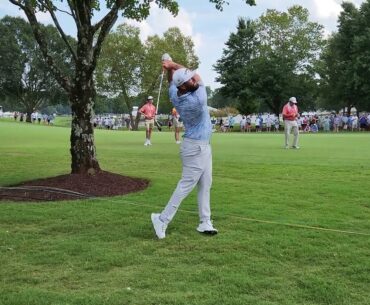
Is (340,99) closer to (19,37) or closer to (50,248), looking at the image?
(19,37)

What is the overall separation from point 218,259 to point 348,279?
1402 mm

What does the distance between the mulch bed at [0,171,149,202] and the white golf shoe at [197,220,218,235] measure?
325cm

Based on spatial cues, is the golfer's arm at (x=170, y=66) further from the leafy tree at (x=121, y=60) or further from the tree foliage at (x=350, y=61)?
the leafy tree at (x=121, y=60)

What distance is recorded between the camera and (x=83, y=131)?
1080 cm

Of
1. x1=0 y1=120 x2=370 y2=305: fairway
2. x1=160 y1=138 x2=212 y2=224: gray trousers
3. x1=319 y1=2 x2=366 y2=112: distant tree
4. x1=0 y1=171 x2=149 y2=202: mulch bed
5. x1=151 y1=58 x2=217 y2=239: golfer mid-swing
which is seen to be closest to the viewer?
x1=0 y1=120 x2=370 y2=305: fairway

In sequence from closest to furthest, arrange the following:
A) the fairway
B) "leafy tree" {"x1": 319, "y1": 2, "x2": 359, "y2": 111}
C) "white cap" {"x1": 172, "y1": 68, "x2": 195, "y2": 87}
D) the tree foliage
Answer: the fairway, "white cap" {"x1": 172, "y1": 68, "x2": 195, "y2": 87}, the tree foliage, "leafy tree" {"x1": 319, "y1": 2, "x2": 359, "y2": 111}

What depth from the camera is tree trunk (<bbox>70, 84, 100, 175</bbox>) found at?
424 inches

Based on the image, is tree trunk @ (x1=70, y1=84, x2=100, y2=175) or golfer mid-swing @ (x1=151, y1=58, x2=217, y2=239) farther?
tree trunk @ (x1=70, y1=84, x2=100, y2=175)

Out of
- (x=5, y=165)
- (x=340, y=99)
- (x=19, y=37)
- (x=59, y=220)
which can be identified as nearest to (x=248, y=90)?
(x=340, y=99)

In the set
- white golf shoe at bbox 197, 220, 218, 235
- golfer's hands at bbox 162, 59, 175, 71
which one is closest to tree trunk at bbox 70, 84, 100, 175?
golfer's hands at bbox 162, 59, 175, 71

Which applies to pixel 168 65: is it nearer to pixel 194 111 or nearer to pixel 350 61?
pixel 194 111

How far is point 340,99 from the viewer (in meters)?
68.7

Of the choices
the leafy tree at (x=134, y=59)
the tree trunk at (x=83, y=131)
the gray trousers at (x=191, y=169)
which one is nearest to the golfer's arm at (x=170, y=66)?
the gray trousers at (x=191, y=169)

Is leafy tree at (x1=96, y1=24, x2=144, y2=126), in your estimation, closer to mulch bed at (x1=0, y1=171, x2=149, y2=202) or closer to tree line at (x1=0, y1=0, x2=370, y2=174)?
tree line at (x1=0, y1=0, x2=370, y2=174)
